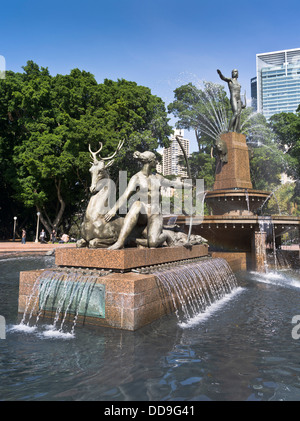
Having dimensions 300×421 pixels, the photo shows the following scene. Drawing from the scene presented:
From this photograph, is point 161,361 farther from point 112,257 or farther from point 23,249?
point 23,249

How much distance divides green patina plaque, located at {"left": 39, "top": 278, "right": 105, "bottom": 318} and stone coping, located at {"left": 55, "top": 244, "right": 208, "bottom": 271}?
0.61 meters

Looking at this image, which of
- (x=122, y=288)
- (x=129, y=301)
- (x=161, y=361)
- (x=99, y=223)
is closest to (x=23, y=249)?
(x=99, y=223)

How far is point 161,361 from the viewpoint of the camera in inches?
156

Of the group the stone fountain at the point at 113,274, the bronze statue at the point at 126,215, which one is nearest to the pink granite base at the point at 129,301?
the stone fountain at the point at 113,274

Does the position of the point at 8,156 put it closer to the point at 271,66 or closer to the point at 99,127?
the point at 99,127

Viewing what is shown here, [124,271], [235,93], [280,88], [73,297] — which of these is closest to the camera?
[73,297]

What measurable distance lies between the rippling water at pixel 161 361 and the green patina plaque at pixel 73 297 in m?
0.37

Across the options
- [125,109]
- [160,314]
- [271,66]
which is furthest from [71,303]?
[271,66]

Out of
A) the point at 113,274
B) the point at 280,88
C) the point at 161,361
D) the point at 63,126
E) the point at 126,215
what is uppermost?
the point at 280,88

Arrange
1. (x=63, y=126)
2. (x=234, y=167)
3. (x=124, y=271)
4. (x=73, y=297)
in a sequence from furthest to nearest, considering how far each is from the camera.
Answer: (x=63, y=126), (x=234, y=167), (x=124, y=271), (x=73, y=297)

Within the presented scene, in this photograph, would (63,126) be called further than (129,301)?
Yes

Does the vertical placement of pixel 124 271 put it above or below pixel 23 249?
above

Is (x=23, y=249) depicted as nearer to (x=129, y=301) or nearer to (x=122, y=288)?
(x=122, y=288)

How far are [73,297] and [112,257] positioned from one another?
987 mm
